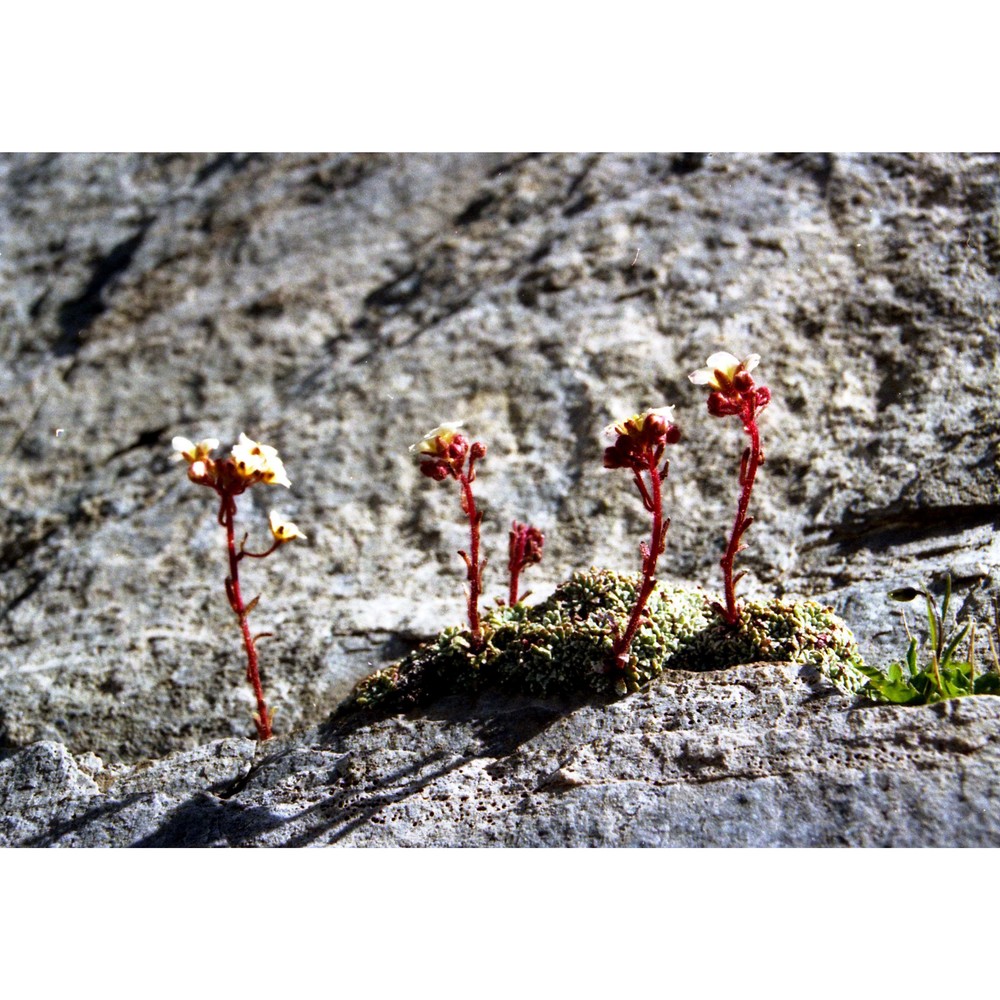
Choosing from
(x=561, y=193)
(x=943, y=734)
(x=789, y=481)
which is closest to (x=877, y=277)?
(x=789, y=481)

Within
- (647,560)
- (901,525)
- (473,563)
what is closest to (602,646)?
(647,560)

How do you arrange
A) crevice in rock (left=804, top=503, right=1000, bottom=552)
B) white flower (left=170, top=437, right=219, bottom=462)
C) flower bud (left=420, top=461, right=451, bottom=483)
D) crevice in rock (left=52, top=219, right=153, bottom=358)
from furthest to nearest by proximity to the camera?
crevice in rock (left=52, top=219, right=153, bottom=358) → crevice in rock (left=804, top=503, right=1000, bottom=552) → white flower (left=170, top=437, right=219, bottom=462) → flower bud (left=420, top=461, right=451, bottom=483)

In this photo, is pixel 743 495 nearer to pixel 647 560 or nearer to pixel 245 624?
pixel 647 560

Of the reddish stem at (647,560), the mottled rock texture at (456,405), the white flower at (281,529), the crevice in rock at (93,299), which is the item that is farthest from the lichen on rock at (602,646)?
the crevice in rock at (93,299)

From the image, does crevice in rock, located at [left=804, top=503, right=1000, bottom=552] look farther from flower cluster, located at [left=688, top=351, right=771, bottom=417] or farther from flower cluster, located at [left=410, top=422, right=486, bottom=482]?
flower cluster, located at [left=410, top=422, right=486, bottom=482]

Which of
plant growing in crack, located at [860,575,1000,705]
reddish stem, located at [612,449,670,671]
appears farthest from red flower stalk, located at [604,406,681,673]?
plant growing in crack, located at [860,575,1000,705]

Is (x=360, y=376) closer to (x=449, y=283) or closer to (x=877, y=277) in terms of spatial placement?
(x=449, y=283)

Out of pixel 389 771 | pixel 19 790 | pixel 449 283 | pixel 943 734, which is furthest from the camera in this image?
pixel 449 283
